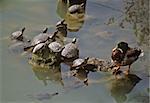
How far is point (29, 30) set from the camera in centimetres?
655

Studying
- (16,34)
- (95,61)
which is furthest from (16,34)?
(95,61)

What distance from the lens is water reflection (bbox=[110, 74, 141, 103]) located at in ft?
16.0

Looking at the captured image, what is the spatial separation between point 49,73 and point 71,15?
2.33 metres

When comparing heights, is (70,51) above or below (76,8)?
below

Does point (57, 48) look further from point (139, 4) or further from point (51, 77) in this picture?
point (139, 4)

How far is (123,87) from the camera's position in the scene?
199 inches

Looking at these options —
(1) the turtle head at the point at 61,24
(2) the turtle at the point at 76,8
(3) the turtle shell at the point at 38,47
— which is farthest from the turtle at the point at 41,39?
(2) the turtle at the point at 76,8

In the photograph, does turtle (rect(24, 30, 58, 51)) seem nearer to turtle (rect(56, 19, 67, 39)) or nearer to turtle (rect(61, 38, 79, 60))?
turtle (rect(61, 38, 79, 60))

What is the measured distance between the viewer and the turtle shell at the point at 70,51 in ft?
18.1

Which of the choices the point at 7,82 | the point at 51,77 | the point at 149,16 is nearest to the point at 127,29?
the point at 149,16

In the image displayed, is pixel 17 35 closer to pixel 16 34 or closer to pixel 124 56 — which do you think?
pixel 16 34

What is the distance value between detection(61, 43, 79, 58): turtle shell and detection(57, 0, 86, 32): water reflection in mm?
1129

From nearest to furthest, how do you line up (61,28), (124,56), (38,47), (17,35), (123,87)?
1. (123,87)
2. (124,56)
3. (38,47)
4. (17,35)
5. (61,28)

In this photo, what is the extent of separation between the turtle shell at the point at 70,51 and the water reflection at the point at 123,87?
74 cm
